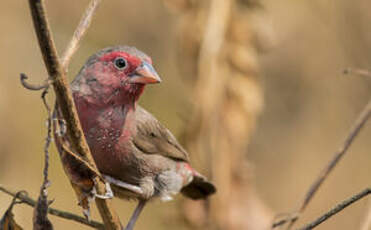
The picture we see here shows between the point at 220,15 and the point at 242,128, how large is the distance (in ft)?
→ 2.90

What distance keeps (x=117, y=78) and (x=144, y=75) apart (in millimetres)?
163

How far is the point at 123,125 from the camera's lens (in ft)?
13.3

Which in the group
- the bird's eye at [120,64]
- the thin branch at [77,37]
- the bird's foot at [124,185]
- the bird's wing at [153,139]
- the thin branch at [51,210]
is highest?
the bird's eye at [120,64]

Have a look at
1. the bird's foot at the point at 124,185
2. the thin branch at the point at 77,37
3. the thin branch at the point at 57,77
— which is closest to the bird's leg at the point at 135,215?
the bird's foot at the point at 124,185

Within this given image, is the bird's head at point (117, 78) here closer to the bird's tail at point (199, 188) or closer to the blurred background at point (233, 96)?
the bird's tail at point (199, 188)

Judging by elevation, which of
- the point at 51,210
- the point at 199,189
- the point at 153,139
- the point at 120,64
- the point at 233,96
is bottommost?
the point at 51,210

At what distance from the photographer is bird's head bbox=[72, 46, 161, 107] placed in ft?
12.9

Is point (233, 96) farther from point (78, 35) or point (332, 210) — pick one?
point (78, 35)

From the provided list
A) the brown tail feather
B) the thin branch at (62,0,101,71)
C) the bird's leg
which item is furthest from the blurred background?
the thin branch at (62,0,101,71)

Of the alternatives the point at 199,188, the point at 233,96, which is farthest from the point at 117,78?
the point at 233,96

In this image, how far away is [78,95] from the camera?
393cm

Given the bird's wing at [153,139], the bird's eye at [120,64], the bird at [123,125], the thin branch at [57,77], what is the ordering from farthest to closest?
the bird's wing at [153,139] → the bird's eye at [120,64] → the bird at [123,125] → the thin branch at [57,77]

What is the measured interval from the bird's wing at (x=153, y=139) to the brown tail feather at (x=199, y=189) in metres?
0.26

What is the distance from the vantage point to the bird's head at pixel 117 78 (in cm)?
393
